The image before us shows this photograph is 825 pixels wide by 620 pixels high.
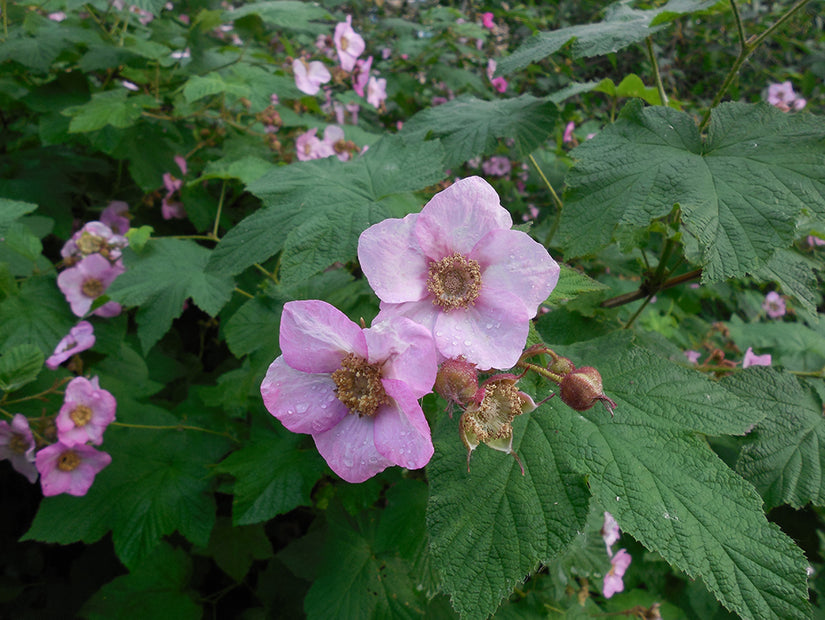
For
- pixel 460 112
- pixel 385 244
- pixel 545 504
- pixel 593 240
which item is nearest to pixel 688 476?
pixel 545 504

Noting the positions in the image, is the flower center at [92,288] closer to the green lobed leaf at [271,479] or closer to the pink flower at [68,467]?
the pink flower at [68,467]

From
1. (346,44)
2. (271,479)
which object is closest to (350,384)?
Answer: (271,479)

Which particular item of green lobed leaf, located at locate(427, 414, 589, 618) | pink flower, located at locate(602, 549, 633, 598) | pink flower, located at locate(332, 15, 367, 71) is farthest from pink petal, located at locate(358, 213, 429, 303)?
pink flower, located at locate(332, 15, 367, 71)

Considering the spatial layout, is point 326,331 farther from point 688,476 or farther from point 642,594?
point 642,594

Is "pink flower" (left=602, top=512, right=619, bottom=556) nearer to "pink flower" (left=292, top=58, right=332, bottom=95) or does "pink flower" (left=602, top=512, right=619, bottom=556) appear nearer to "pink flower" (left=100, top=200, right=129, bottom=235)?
"pink flower" (left=292, top=58, right=332, bottom=95)

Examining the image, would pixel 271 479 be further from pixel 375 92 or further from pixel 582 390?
pixel 375 92

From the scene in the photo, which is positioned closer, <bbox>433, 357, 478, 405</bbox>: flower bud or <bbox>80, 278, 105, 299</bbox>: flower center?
<bbox>433, 357, 478, 405</bbox>: flower bud
